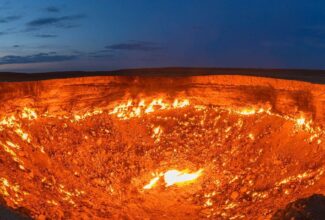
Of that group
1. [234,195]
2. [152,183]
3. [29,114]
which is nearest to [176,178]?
[152,183]

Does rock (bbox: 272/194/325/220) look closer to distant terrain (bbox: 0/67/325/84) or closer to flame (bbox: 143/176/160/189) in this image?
flame (bbox: 143/176/160/189)

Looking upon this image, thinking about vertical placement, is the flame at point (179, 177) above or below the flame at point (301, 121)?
below

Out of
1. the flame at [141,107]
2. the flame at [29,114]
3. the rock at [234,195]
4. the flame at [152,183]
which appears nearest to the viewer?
the rock at [234,195]

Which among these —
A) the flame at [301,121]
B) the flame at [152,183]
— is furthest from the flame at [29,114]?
the flame at [301,121]

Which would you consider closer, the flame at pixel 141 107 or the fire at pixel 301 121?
the fire at pixel 301 121

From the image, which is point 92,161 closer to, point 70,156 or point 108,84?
point 70,156

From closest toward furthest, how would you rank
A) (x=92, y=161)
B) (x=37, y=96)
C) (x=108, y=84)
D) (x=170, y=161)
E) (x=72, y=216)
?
1. (x=72, y=216)
2. (x=92, y=161)
3. (x=170, y=161)
4. (x=37, y=96)
5. (x=108, y=84)

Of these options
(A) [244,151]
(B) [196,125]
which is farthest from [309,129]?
(B) [196,125]

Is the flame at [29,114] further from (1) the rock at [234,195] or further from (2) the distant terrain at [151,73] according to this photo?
(1) the rock at [234,195]

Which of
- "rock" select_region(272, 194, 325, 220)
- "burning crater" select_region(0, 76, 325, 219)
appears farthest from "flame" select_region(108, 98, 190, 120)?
"rock" select_region(272, 194, 325, 220)
